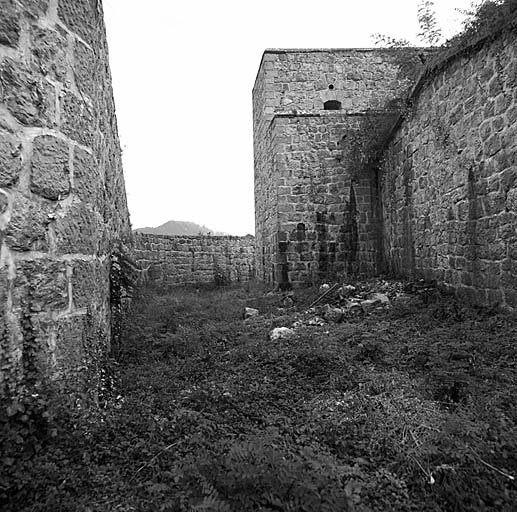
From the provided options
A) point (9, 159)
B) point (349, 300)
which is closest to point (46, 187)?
point (9, 159)

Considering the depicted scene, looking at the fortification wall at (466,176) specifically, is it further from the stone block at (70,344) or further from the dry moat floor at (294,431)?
the stone block at (70,344)

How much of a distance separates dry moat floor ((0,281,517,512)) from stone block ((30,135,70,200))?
3.92 ft

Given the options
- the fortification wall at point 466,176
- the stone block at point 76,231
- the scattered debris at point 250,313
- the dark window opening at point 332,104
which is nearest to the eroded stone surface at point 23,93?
the stone block at point 76,231

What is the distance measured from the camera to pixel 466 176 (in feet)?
17.3

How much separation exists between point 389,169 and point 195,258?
269 inches

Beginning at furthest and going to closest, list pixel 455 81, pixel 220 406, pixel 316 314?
pixel 316 314, pixel 455 81, pixel 220 406

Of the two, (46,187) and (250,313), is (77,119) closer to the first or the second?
(46,187)

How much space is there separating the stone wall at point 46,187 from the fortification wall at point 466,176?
435cm

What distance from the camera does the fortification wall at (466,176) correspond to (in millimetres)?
4477

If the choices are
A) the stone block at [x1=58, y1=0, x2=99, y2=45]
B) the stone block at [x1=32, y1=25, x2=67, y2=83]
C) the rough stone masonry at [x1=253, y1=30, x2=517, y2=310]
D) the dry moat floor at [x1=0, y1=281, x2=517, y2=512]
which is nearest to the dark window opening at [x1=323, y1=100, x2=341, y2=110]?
the rough stone masonry at [x1=253, y1=30, x2=517, y2=310]

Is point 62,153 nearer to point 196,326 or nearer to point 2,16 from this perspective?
point 2,16

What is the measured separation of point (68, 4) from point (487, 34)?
15.3 feet

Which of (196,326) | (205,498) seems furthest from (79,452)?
(196,326)

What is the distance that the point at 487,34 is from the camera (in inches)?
185
